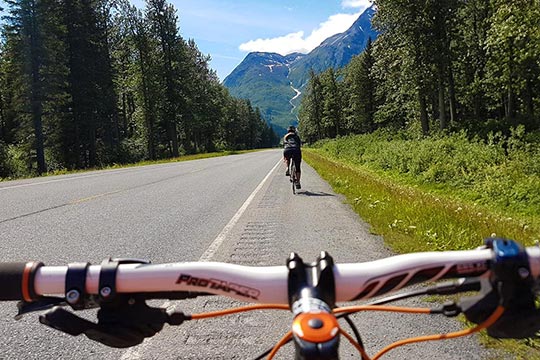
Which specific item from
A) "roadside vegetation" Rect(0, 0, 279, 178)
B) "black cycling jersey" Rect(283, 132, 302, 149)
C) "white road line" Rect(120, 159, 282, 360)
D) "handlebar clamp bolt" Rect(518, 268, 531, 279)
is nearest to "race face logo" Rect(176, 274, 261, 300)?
"handlebar clamp bolt" Rect(518, 268, 531, 279)

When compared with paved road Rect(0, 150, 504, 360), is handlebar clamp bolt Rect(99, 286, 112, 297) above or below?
above

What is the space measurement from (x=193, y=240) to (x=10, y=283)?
200 inches

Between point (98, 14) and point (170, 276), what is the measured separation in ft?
156

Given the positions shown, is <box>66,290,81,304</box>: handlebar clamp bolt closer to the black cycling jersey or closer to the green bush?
the green bush

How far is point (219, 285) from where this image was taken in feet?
4.25

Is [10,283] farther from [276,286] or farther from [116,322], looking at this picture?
[276,286]

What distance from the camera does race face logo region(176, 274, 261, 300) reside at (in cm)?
128

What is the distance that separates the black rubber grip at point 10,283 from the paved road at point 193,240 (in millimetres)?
1951

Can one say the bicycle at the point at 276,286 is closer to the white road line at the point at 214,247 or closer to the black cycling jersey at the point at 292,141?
the white road line at the point at 214,247

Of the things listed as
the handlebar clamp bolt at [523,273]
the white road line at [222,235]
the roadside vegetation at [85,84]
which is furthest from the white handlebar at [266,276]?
the roadside vegetation at [85,84]

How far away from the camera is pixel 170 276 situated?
1.27 m

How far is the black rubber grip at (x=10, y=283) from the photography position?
1.23 metres

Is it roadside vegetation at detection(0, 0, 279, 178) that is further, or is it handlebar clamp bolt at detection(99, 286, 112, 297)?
roadside vegetation at detection(0, 0, 279, 178)

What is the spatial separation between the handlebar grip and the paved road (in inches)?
76.7
